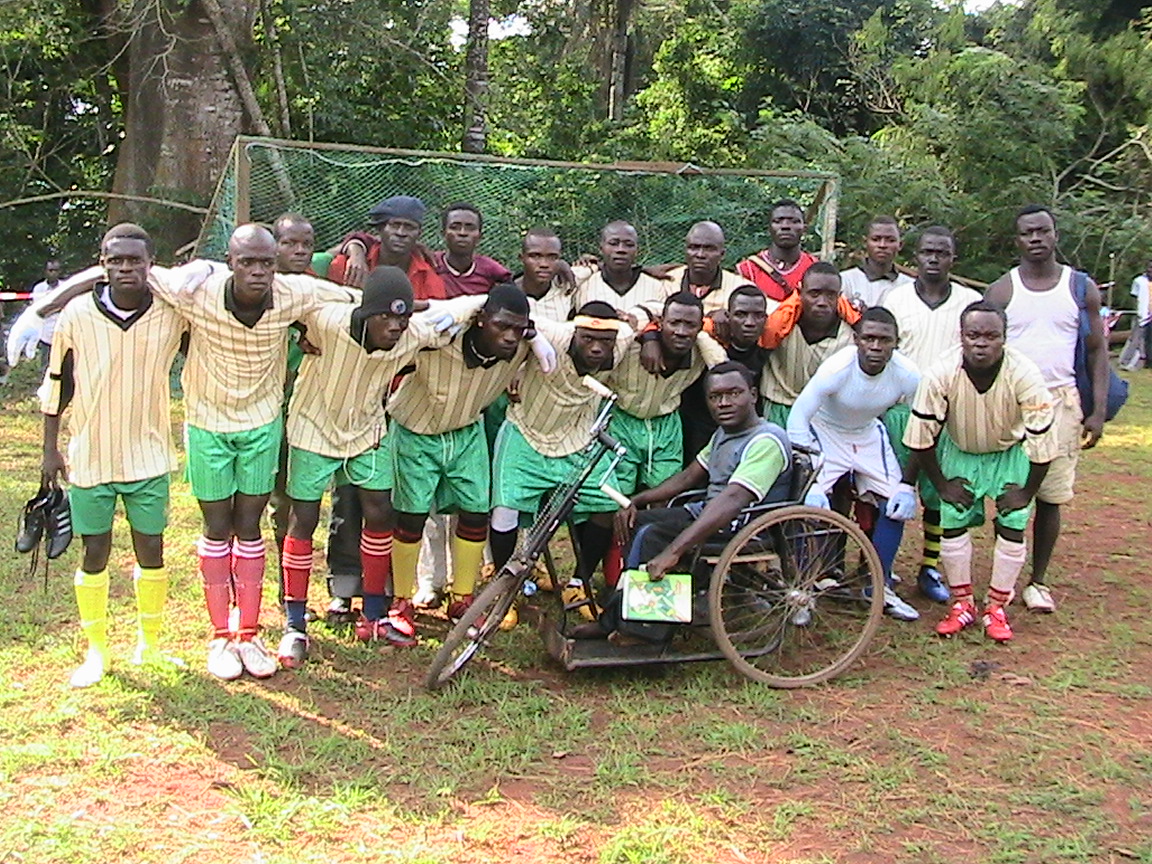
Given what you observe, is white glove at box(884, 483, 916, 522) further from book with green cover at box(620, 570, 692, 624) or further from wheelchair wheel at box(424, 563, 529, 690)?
wheelchair wheel at box(424, 563, 529, 690)

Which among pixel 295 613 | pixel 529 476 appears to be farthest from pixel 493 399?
pixel 295 613

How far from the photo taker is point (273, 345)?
4.47 m

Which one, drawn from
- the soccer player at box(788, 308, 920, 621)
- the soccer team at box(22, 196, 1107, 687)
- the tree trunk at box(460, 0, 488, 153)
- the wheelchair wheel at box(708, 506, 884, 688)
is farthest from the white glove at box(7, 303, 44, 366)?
the tree trunk at box(460, 0, 488, 153)

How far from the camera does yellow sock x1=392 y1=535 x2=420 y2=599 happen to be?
508cm

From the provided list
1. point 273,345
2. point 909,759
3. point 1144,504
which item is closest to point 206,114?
point 273,345

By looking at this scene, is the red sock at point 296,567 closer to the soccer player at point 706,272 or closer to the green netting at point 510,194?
the soccer player at point 706,272

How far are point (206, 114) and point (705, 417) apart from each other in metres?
7.96

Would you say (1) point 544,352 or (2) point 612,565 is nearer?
(1) point 544,352

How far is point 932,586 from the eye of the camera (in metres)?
5.84

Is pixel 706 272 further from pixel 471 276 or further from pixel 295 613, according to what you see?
pixel 295 613

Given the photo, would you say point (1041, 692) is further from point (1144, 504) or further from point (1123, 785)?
point (1144, 504)

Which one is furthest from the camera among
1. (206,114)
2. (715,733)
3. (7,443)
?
(206,114)

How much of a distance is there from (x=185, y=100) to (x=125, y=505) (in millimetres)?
8077

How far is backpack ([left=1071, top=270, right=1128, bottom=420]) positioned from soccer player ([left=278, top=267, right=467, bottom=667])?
2.99 meters
